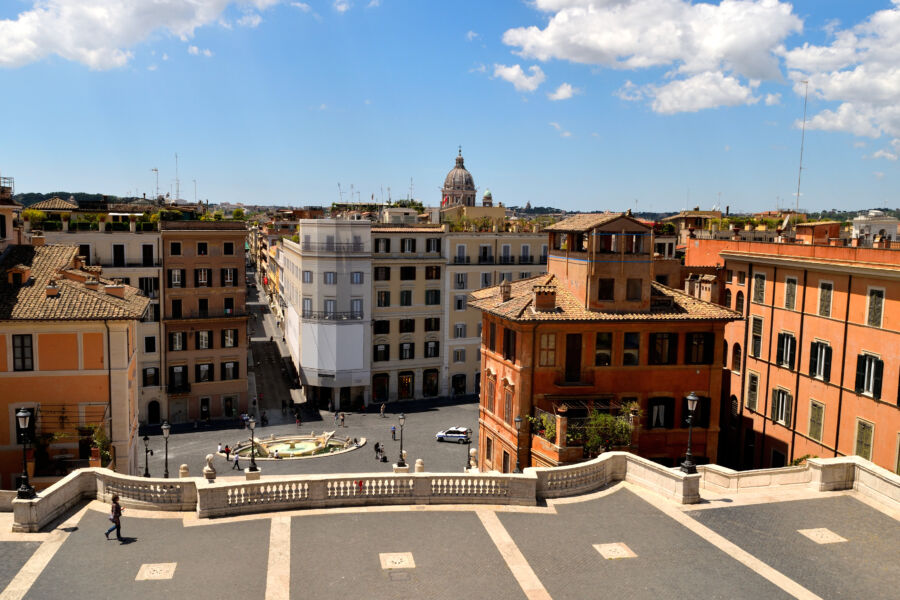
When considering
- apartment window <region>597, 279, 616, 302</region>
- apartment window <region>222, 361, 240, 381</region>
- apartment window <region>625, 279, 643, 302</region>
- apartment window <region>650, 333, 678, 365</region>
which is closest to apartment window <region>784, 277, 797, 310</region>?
apartment window <region>650, 333, 678, 365</region>

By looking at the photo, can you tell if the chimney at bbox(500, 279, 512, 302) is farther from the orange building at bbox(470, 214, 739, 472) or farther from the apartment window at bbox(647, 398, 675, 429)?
the apartment window at bbox(647, 398, 675, 429)

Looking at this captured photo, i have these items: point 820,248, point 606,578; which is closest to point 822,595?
point 606,578

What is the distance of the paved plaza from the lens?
18906mm

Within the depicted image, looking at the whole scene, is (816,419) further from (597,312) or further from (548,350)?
(548,350)

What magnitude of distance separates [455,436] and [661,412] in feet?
83.7

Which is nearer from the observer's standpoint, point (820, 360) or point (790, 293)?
point (820, 360)

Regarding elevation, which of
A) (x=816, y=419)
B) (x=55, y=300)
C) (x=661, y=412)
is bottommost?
(x=816, y=419)

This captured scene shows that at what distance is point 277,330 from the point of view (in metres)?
112

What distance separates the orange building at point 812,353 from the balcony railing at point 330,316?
34304 millimetres

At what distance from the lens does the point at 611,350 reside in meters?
37.4

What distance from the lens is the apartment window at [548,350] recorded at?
3669 cm

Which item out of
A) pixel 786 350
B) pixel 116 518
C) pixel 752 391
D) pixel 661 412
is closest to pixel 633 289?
pixel 661 412

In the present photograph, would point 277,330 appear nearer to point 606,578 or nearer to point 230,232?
point 230,232

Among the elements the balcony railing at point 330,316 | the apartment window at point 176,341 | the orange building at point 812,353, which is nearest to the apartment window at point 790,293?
the orange building at point 812,353
